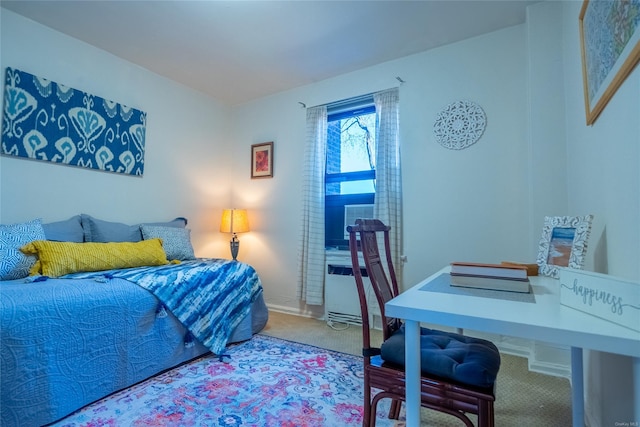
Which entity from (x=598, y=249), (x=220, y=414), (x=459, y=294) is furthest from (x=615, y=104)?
(x=220, y=414)

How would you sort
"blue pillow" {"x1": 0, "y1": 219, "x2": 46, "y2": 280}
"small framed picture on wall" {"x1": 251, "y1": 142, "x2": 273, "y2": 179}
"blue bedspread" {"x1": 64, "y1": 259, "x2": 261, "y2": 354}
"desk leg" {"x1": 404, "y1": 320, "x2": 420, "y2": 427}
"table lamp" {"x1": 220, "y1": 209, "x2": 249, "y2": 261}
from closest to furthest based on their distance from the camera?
1. "desk leg" {"x1": 404, "y1": 320, "x2": 420, "y2": 427}
2. "blue pillow" {"x1": 0, "y1": 219, "x2": 46, "y2": 280}
3. "blue bedspread" {"x1": 64, "y1": 259, "x2": 261, "y2": 354}
4. "table lamp" {"x1": 220, "y1": 209, "x2": 249, "y2": 261}
5. "small framed picture on wall" {"x1": 251, "y1": 142, "x2": 273, "y2": 179}

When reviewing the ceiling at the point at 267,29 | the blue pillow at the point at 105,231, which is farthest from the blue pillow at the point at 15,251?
the ceiling at the point at 267,29

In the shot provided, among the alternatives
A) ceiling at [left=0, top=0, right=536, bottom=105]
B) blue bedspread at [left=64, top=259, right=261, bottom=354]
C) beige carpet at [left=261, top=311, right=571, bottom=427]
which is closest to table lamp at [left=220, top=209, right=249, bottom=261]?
blue bedspread at [left=64, top=259, right=261, bottom=354]

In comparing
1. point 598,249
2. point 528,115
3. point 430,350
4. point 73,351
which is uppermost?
point 528,115

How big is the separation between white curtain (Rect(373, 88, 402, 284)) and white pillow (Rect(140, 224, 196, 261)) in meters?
1.74

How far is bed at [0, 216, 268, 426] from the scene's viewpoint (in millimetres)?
1338

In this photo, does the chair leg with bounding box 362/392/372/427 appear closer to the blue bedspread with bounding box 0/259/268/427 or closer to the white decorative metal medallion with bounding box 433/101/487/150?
the blue bedspread with bounding box 0/259/268/427

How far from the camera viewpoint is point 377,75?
2885mm

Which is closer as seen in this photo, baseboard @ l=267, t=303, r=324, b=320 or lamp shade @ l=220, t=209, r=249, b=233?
baseboard @ l=267, t=303, r=324, b=320

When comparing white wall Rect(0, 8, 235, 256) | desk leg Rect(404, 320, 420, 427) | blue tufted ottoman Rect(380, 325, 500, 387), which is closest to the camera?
desk leg Rect(404, 320, 420, 427)

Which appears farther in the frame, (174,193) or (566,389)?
(174,193)

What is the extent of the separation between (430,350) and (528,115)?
1985 mm

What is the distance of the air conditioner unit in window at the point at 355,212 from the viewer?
2919mm

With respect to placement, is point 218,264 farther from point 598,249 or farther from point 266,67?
point 598,249
